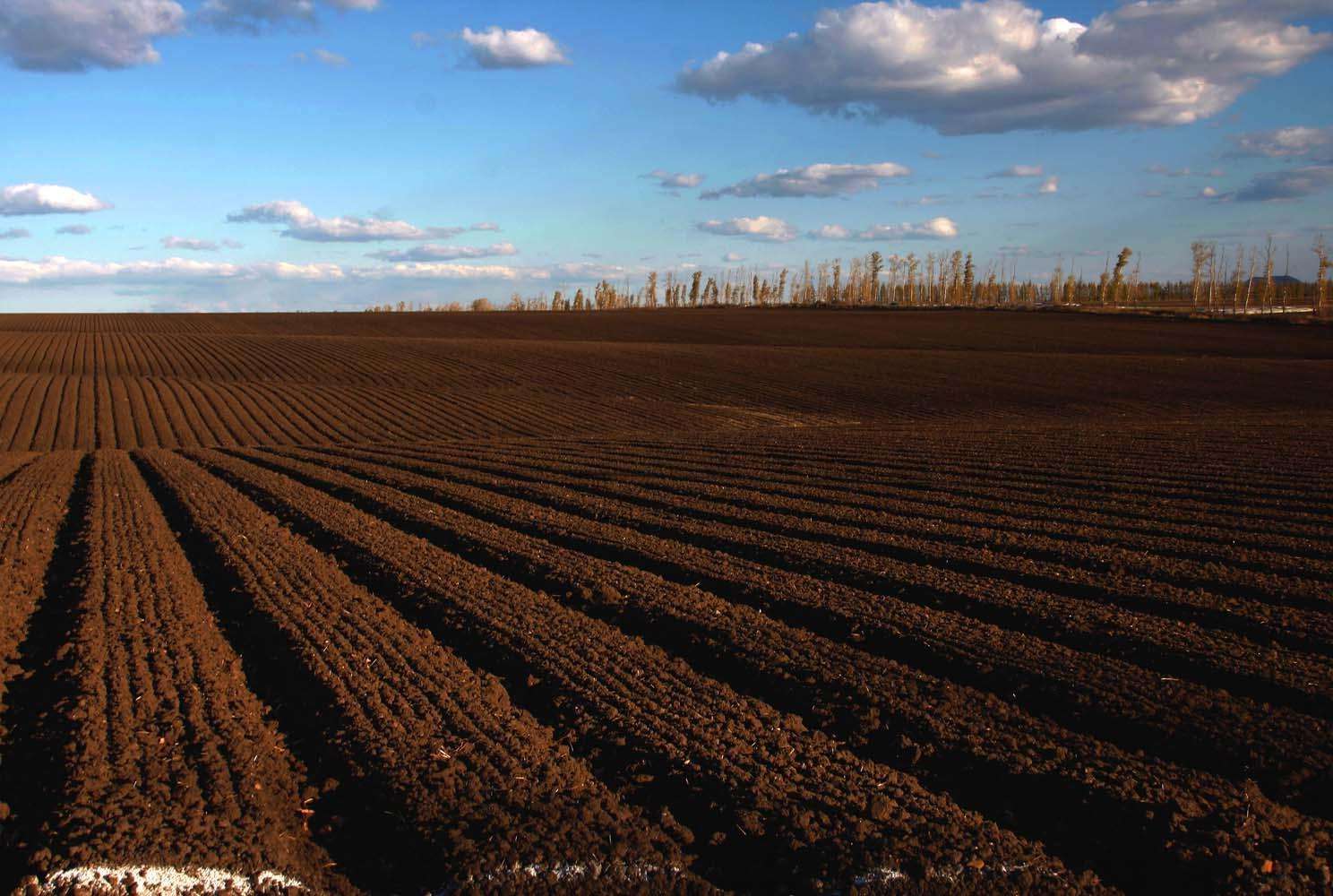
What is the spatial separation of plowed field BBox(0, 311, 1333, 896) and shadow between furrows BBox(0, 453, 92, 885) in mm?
32

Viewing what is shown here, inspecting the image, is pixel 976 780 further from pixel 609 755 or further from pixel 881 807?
pixel 609 755

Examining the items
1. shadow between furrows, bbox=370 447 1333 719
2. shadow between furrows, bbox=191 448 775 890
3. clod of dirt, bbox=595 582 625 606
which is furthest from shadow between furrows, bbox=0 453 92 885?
shadow between furrows, bbox=370 447 1333 719

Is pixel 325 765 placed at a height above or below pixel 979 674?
below

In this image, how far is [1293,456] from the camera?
17797 millimetres

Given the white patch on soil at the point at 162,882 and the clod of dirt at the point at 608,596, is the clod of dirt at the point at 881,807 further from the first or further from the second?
the clod of dirt at the point at 608,596

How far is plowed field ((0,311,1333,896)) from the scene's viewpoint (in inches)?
193

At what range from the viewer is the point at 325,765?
19.5ft

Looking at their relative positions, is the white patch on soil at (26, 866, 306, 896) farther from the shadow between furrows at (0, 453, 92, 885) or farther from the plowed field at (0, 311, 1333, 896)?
the shadow between furrows at (0, 453, 92, 885)

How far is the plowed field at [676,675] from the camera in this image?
490 cm

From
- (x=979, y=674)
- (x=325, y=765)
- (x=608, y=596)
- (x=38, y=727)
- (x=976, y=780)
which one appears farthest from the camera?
(x=608, y=596)

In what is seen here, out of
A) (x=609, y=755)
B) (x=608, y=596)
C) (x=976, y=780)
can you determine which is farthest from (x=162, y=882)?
(x=608, y=596)

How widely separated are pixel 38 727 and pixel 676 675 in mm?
4268

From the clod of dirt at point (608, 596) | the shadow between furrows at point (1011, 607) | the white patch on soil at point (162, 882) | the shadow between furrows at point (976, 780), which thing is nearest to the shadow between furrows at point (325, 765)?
the white patch on soil at point (162, 882)

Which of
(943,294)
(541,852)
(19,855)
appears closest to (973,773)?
(541,852)
